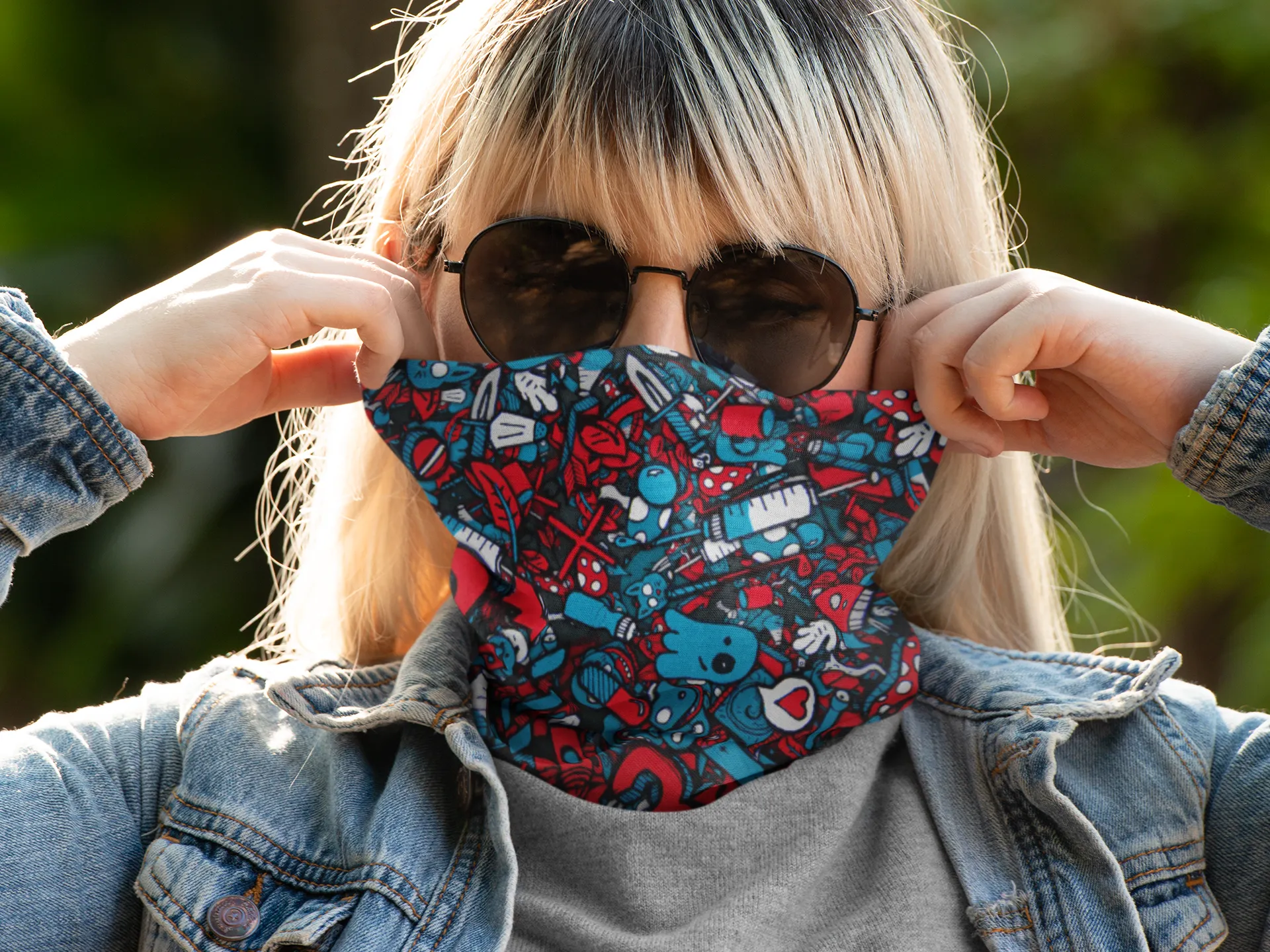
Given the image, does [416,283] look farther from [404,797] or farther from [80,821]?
[80,821]

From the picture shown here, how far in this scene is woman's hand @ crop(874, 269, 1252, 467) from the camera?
1.59 m

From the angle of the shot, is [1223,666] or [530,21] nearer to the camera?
[530,21]

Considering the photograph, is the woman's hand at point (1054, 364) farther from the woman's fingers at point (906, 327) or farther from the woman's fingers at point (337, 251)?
the woman's fingers at point (337, 251)

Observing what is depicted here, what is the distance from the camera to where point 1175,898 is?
1537 millimetres

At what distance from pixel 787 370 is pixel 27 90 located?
4.37 m

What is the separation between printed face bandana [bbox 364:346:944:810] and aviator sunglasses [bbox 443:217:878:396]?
3 cm

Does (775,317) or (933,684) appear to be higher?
(775,317)

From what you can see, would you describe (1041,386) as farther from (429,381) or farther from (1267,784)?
(429,381)

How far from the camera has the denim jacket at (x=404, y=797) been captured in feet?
4.90

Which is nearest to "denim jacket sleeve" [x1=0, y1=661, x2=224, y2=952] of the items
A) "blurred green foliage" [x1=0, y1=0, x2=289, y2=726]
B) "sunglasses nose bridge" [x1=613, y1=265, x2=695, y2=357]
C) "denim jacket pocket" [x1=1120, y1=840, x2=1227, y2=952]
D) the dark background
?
"sunglasses nose bridge" [x1=613, y1=265, x2=695, y2=357]

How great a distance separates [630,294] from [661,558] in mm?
369

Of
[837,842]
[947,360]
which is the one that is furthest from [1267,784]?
[947,360]

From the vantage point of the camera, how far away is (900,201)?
1735 millimetres

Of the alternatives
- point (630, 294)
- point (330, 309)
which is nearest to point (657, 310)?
point (630, 294)
